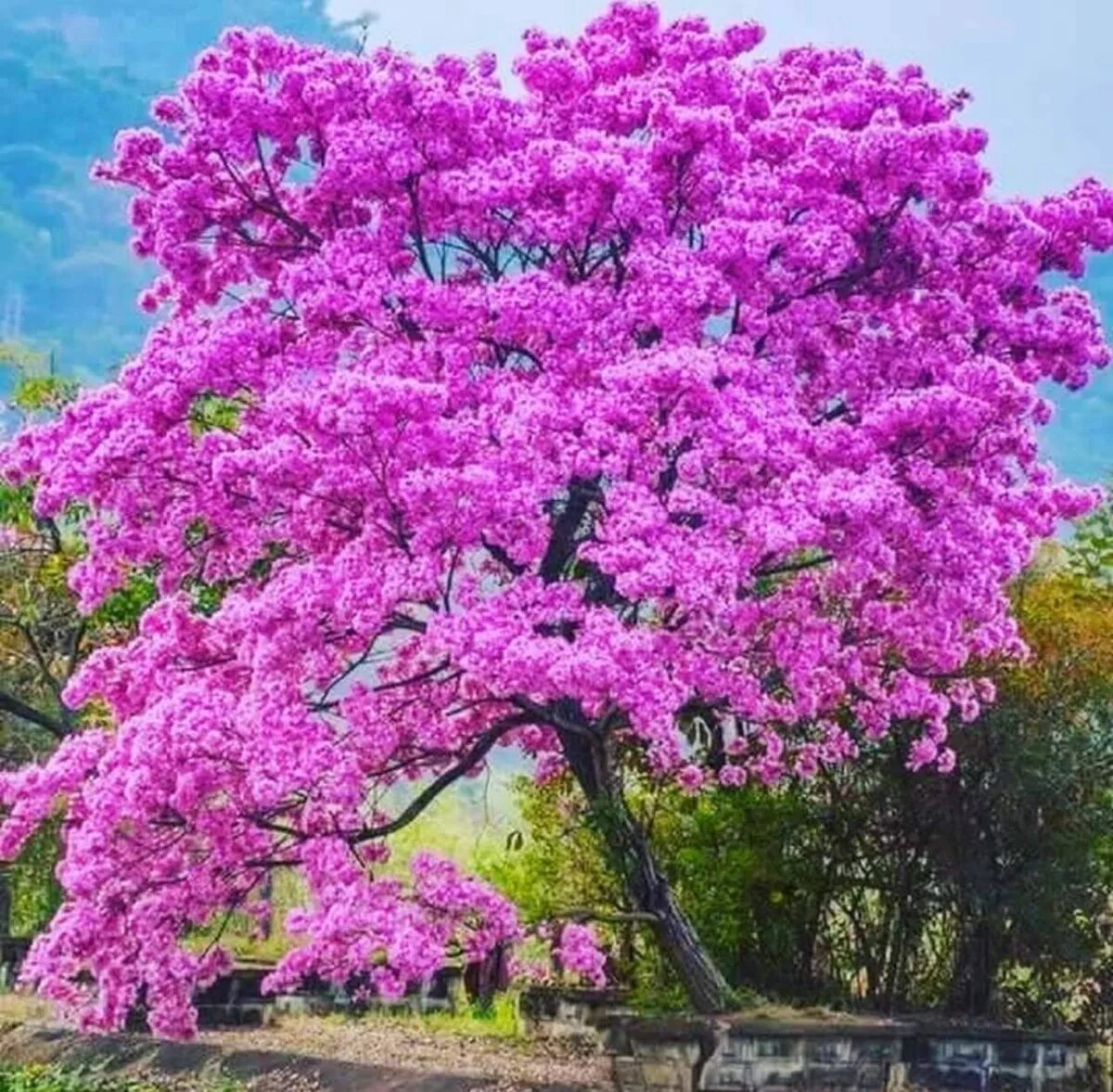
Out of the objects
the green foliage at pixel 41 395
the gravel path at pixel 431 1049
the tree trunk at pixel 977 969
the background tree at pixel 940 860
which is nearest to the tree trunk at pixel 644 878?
the gravel path at pixel 431 1049

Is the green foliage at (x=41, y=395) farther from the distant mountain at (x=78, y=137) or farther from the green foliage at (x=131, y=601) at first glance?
the distant mountain at (x=78, y=137)

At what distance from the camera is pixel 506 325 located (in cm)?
1161

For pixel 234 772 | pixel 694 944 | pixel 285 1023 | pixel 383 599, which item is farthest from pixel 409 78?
pixel 285 1023

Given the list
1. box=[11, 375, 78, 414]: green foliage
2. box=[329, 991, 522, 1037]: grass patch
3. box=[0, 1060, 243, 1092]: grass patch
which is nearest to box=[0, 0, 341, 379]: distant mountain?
box=[11, 375, 78, 414]: green foliage

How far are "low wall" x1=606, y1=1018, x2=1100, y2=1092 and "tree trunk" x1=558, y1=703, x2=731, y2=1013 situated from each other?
0.63 m

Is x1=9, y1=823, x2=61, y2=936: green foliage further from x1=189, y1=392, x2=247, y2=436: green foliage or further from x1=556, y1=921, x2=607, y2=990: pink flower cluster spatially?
x1=556, y1=921, x2=607, y2=990: pink flower cluster

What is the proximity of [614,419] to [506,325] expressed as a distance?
1205 mm

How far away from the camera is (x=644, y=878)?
12484 mm

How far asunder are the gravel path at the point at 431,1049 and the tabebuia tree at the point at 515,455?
1141mm

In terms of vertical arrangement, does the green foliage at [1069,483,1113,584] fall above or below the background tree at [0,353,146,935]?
above

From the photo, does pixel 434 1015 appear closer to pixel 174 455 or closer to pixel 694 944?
pixel 694 944

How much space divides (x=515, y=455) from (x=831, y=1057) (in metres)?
4.25

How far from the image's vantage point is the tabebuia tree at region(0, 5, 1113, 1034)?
10.8m

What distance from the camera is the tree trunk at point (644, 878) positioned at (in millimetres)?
→ 12414
